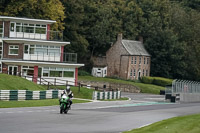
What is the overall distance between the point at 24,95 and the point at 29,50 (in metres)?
23.9

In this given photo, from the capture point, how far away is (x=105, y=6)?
3844 inches

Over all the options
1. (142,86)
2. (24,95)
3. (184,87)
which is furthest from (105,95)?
(142,86)

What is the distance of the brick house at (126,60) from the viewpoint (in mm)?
95188

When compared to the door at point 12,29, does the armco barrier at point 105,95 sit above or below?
below

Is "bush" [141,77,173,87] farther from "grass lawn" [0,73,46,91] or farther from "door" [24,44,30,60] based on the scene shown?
"grass lawn" [0,73,46,91]

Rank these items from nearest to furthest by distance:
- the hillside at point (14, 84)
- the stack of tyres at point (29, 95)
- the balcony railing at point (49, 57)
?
1. the stack of tyres at point (29, 95)
2. the hillside at point (14, 84)
3. the balcony railing at point (49, 57)

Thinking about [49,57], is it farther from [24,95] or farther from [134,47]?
[134,47]

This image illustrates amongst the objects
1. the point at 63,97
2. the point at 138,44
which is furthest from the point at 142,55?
the point at 63,97

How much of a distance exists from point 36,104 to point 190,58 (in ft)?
222

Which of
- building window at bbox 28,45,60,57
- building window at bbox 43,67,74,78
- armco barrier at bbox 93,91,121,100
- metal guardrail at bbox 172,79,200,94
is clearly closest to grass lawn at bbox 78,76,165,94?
metal guardrail at bbox 172,79,200,94

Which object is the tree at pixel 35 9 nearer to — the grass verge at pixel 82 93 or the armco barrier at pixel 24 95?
the grass verge at pixel 82 93

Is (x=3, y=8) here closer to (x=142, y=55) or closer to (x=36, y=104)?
(x=142, y=55)

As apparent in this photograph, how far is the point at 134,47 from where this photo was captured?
3816 inches

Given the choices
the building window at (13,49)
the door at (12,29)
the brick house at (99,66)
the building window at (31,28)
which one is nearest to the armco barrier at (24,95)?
the building window at (13,49)
